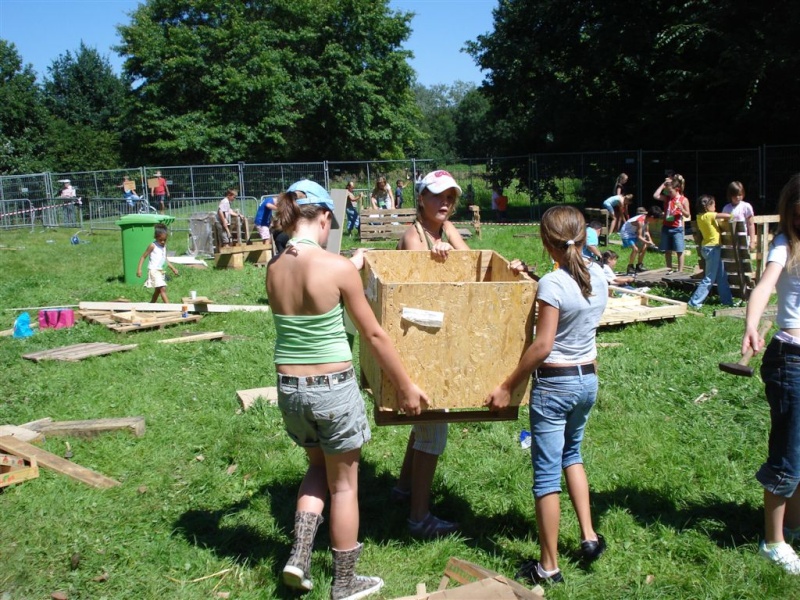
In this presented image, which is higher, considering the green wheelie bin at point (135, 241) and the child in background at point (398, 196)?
the child in background at point (398, 196)

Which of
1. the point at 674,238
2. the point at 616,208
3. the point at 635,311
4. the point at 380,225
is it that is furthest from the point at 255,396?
the point at 616,208

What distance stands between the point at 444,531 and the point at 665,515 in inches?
53.0

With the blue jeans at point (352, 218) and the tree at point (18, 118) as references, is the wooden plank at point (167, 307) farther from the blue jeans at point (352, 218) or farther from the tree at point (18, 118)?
the tree at point (18, 118)

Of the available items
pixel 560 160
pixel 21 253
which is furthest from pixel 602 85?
pixel 21 253

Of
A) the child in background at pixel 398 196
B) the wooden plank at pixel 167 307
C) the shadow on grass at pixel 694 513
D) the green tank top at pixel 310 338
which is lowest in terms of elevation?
the shadow on grass at pixel 694 513

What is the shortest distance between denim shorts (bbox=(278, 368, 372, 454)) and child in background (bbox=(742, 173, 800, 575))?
6.22 ft

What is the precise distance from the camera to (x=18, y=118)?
45156 millimetres

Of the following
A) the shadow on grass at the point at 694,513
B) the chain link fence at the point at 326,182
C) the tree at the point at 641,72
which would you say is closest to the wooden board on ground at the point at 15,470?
the shadow on grass at the point at 694,513

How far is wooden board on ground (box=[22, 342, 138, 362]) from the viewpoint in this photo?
8258 millimetres

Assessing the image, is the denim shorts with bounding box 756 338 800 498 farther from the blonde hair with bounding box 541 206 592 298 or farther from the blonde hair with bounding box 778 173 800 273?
the blonde hair with bounding box 541 206 592 298

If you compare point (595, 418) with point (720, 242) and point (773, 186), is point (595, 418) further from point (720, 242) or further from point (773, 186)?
point (773, 186)

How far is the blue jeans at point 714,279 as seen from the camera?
10734mm

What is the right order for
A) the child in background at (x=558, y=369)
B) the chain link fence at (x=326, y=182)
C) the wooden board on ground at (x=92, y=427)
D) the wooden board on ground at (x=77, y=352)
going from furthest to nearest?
the chain link fence at (x=326, y=182) → the wooden board on ground at (x=77, y=352) → the wooden board on ground at (x=92, y=427) → the child in background at (x=558, y=369)

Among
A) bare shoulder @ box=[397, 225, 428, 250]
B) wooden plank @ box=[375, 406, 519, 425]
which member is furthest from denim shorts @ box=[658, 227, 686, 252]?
wooden plank @ box=[375, 406, 519, 425]
